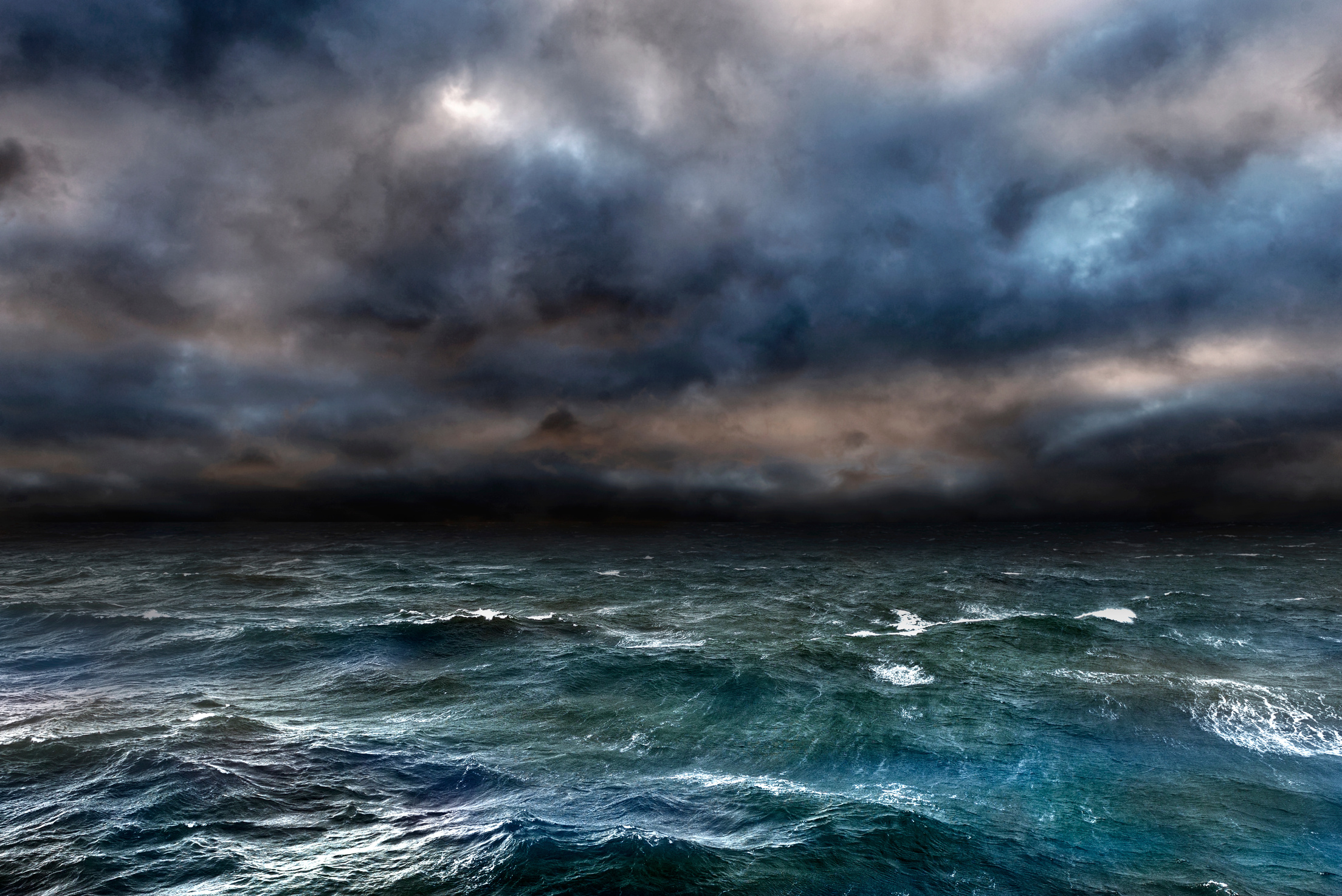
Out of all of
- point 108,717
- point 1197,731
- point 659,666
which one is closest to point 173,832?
point 108,717

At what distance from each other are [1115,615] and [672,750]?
46.1 m

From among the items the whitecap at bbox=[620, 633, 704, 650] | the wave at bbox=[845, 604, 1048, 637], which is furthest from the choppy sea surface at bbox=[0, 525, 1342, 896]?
the whitecap at bbox=[620, 633, 704, 650]

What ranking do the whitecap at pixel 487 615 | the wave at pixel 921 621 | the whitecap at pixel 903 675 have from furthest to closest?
the whitecap at pixel 487 615, the wave at pixel 921 621, the whitecap at pixel 903 675

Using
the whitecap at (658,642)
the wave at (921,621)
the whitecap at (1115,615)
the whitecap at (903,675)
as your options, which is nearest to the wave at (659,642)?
the whitecap at (658,642)

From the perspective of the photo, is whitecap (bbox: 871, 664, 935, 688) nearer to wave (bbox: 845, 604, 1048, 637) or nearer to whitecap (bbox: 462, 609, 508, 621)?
wave (bbox: 845, 604, 1048, 637)

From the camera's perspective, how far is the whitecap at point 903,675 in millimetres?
35875

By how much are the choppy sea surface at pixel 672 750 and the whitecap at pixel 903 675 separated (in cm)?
47

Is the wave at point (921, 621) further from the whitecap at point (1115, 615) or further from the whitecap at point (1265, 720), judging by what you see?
the whitecap at point (1265, 720)

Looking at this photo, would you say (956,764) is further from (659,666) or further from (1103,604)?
(1103,604)

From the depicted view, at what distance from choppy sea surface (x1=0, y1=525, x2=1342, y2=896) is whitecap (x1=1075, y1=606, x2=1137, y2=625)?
0.96 ft

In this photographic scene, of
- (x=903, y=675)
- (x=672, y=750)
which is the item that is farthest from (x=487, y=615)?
(x=903, y=675)

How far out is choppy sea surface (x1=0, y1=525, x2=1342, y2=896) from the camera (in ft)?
57.5

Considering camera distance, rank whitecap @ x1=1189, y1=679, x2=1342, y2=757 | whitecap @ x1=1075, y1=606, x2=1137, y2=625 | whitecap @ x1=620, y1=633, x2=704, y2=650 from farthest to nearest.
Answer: whitecap @ x1=1075, y1=606, x2=1137, y2=625 → whitecap @ x1=620, y1=633, x2=704, y2=650 → whitecap @ x1=1189, y1=679, x2=1342, y2=757

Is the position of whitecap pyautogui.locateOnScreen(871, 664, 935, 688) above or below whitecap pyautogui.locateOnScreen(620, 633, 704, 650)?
below
